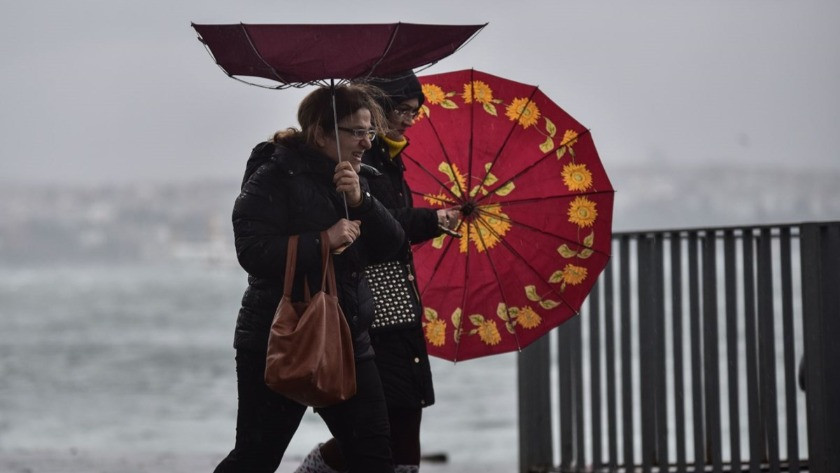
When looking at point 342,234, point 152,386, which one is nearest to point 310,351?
point 342,234

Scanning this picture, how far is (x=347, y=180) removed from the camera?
424cm

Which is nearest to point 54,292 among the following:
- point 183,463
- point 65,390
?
point 65,390

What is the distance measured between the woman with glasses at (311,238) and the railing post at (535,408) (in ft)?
9.44

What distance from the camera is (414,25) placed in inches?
165

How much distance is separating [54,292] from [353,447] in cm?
11148

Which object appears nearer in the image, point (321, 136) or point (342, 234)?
point (342, 234)

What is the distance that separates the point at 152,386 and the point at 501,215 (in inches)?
1274

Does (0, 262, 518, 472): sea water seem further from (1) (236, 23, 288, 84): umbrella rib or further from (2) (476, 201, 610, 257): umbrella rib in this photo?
(1) (236, 23, 288, 84): umbrella rib

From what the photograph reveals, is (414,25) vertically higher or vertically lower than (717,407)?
higher

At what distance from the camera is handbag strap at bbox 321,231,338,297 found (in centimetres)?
425

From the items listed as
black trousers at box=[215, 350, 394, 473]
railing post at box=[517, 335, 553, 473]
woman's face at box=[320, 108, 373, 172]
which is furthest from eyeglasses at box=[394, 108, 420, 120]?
railing post at box=[517, 335, 553, 473]

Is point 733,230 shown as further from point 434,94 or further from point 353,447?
point 353,447

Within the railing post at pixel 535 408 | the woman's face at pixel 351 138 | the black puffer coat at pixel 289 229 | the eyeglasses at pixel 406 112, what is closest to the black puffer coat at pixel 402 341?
the eyeglasses at pixel 406 112

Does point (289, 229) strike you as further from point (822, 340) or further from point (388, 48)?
point (822, 340)
